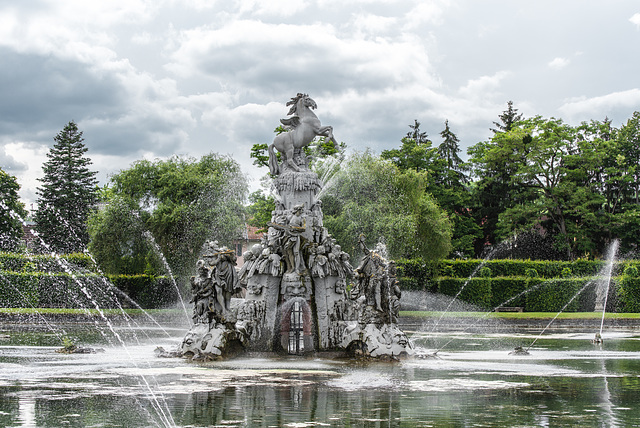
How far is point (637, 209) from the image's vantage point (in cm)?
5066

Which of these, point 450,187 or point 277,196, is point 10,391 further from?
point 450,187

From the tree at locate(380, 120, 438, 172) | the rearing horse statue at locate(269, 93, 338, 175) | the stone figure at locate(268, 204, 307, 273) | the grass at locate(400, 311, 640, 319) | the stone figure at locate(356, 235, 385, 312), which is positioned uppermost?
the tree at locate(380, 120, 438, 172)

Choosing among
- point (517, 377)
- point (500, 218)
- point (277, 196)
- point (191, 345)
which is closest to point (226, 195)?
point (500, 218)

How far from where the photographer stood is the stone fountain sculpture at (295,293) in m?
14.7

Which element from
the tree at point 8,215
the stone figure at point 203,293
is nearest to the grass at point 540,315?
the stone figure at point 203,293

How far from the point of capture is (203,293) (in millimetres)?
14711

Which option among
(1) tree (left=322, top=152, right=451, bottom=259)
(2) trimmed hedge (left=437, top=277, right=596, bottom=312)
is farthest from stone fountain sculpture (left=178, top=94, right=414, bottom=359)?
(2) trimmed hedge (left=437, top=277, right=596, bottom=312)

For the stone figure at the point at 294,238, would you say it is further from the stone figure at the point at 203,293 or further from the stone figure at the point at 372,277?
the stone figure at the point at 203,293

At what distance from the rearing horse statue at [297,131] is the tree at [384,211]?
2170 cm

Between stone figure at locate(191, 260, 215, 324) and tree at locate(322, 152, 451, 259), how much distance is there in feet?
82.3

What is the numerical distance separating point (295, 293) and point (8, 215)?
127 feet

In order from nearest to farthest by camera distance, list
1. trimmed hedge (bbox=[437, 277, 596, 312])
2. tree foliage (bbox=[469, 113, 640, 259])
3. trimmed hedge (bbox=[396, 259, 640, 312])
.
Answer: trimmed hedge (bbox=[396, 259, 640, 312])
trimmed hedge (bbox=[437, 277, 596, 312])
tree foliage (bbox=[469, 113, 640, 259])

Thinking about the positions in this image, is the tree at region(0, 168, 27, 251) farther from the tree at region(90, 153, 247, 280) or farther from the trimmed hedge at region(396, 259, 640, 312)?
the trimmed hedge at region(396, 259, 640, 312)

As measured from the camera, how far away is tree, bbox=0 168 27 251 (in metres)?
48.2
